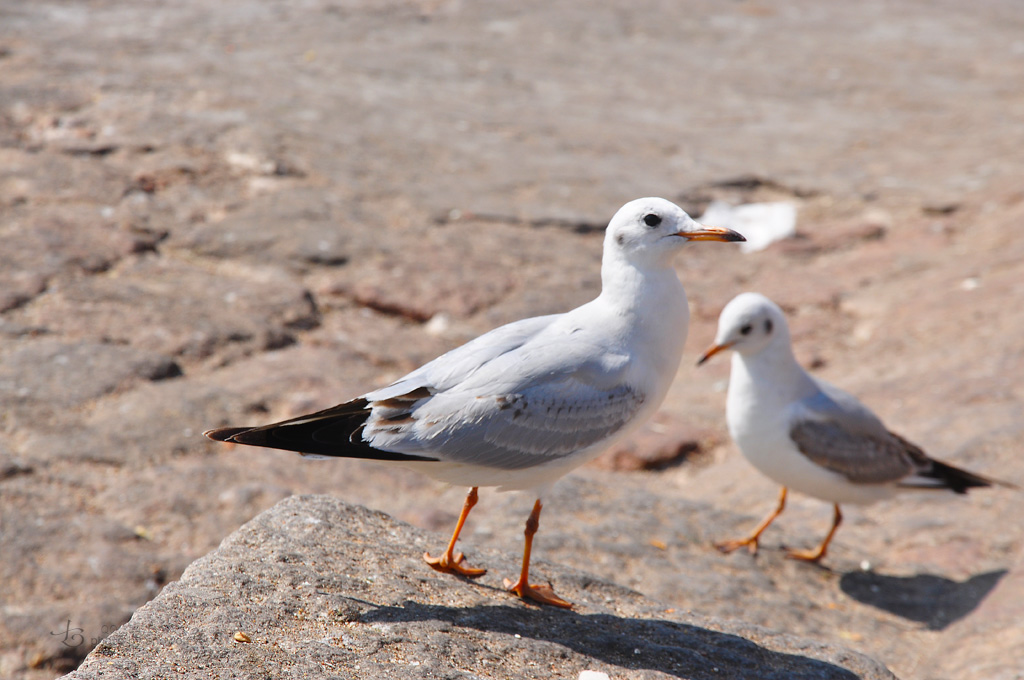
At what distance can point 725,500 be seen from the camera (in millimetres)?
4785

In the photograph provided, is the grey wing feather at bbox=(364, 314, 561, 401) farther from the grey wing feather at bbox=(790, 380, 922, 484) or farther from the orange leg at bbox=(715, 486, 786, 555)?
the grey wing feather at bbox=(790, 380, 922, 484)

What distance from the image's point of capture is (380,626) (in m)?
2.63

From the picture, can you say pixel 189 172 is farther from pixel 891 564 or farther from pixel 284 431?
pixel 891 564

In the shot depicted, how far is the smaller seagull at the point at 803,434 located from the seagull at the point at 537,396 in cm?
134

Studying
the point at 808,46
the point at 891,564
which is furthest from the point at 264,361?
the point at 808,46

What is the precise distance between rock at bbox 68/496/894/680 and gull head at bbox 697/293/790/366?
1.60m

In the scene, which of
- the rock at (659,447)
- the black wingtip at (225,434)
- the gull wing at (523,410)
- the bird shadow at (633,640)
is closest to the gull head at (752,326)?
the rock at (659,447)

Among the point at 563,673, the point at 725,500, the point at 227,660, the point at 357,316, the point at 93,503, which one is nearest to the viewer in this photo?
the point at 227,660

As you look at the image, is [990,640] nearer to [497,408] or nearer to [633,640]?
[633,640]

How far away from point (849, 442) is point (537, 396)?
2054 mm

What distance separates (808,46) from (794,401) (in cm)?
647

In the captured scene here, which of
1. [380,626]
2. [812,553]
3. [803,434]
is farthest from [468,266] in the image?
[380,626]

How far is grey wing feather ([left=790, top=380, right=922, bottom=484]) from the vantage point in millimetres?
4352

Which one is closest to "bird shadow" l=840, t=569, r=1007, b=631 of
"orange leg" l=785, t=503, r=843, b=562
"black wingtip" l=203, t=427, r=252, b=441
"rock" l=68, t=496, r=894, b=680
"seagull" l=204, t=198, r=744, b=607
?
"orange leg" l=785, t=503, r=843, b=562
